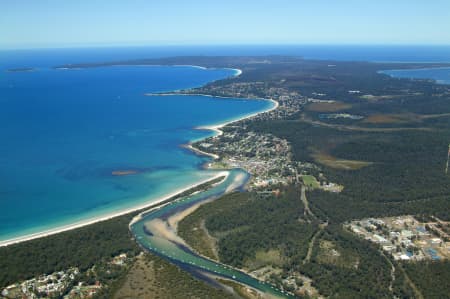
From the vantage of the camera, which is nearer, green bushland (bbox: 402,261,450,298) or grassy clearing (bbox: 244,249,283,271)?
green bushland (bbox: 402,261,450,298)

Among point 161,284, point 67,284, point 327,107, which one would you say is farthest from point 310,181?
point 327,107

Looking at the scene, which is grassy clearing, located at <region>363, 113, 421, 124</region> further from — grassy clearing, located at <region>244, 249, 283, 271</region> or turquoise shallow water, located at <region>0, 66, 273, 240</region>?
grassy clearing, located at <region>244, 249, 283, 271</region>

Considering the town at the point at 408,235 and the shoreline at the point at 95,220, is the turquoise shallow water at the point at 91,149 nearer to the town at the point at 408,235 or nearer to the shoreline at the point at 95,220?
Result: the shoreline at the point at 95,220

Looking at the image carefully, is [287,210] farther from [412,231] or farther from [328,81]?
[328,81]

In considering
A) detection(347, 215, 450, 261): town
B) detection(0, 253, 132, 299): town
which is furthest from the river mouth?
detection(347, 215, 450, 261): town

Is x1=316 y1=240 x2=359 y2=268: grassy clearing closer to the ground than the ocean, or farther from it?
closer to the ground

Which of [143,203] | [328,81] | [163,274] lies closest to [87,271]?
[163,274]

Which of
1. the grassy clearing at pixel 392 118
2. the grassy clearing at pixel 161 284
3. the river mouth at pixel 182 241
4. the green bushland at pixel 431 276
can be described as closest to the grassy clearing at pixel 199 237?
the river mouth at pixel 182 241

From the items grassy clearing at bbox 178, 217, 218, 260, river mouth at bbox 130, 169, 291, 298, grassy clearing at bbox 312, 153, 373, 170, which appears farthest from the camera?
grassy clearing at bbox 312, 153, 373, 170
